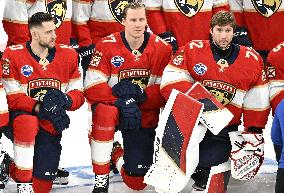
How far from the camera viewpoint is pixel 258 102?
432 cm

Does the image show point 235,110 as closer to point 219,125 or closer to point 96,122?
point 219,125

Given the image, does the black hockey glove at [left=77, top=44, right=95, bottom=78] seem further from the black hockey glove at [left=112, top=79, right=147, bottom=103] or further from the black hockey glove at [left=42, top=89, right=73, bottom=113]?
the black hockey glove at [left=42, top=89, right=73, bottom=113]

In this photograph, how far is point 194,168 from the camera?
423cm

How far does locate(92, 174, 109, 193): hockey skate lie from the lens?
4.44 meters

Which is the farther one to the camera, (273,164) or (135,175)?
(273,164)

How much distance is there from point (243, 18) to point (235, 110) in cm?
92

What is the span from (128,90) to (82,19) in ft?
2.44

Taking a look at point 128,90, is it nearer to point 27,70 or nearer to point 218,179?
point 27,70

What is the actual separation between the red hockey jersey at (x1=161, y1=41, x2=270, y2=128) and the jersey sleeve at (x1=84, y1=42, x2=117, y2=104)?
0.36 m

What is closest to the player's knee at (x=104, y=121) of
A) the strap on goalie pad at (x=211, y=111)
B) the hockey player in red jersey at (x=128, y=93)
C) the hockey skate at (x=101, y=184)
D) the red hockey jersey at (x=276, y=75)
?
the hockey player in red jersey at (x=128, y=93)

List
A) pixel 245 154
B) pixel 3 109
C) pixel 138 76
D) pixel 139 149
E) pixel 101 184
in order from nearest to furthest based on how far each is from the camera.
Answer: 1. pixel 3 109
2. pixel 245 154
3. pixel 101 184
4. pixel 138 76
5. pixel 139 149

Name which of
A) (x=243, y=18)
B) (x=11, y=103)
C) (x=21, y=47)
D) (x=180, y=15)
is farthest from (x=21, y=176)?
(x=243, y=18)

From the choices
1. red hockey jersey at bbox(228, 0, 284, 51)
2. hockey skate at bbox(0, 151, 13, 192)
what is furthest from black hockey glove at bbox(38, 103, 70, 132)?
red hockey jersey at bbox(228, 0, 284, 51)

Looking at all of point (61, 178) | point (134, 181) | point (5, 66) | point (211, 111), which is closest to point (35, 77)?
point (5, 66)
